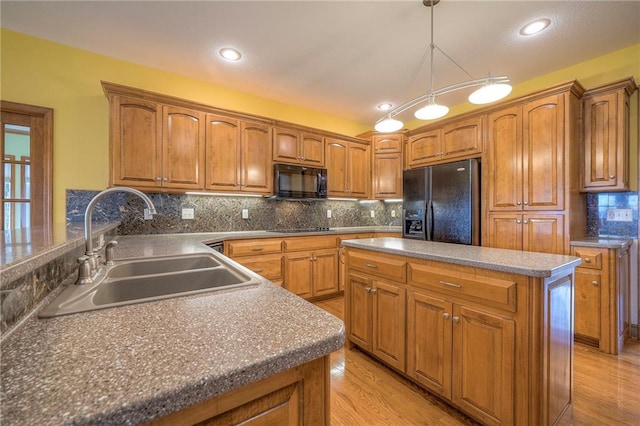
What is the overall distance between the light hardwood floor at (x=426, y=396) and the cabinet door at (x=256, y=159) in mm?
2009

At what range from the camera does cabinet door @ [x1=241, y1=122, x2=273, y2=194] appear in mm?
3053

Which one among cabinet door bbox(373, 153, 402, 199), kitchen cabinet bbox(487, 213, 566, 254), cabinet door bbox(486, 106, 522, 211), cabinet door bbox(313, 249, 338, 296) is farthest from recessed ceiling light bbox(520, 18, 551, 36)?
cabinet door bbox(313, 249, 338, 296)

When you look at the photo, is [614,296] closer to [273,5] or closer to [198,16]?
[273,5]

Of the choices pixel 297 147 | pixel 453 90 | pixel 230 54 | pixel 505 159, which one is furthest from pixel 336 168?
pixel 453 90

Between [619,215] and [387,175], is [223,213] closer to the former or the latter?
[387,175]

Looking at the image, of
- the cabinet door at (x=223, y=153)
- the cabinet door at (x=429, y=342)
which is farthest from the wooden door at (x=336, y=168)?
the cabinet door at (x=429, y=342)

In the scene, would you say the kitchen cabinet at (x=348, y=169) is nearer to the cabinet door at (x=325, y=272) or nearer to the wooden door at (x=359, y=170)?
the wooden door at (x=359, y=170)

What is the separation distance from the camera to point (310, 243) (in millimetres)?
3234

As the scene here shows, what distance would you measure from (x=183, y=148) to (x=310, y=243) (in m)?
1.74

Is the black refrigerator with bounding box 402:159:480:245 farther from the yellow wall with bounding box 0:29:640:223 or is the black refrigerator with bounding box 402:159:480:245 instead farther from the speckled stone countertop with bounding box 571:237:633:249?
the yellow wall with bounding box 0:29:640:223

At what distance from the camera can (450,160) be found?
128 inches

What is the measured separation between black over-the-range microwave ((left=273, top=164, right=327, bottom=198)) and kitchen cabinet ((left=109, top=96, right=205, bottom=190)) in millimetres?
867

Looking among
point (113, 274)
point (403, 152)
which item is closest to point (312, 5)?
point (113, 274)

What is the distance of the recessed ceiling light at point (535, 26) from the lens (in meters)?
2.10
